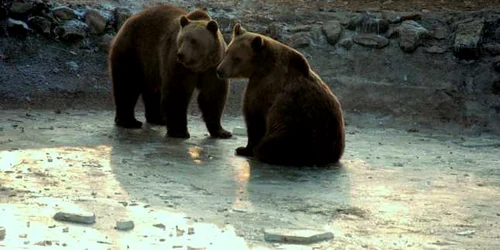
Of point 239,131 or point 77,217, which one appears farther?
point 239,131

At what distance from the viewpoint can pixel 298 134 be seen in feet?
30.6

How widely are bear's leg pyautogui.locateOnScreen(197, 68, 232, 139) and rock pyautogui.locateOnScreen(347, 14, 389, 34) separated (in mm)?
4629

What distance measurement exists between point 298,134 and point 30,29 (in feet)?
22.0

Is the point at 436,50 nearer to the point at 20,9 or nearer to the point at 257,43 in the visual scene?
the point at 257,43

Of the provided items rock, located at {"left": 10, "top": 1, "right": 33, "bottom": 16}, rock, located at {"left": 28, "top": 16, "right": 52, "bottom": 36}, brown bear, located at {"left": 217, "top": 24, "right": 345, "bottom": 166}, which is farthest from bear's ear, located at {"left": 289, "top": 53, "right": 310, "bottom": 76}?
rock, located at {"left": 10, "top": 1, "right": 33, "bottom": 16}

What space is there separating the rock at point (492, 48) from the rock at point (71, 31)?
5.83 meters

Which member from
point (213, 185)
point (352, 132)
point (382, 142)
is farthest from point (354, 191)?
point (352, 132)

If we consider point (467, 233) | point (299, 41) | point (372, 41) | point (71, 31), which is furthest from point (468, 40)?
point (467, 233)

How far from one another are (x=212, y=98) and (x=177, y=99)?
399mm

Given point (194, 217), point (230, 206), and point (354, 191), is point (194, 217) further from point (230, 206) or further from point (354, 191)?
point (354, 191)

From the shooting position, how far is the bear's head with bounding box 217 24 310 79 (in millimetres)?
9961

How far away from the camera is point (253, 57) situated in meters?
10.0

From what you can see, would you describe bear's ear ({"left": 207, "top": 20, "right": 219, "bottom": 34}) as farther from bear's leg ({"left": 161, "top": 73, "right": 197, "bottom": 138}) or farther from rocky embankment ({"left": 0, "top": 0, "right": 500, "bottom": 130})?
rocky embankment ({"left": 0, "top": 0, "right": 500, "bottom": 130})

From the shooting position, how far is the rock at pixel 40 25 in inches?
582
